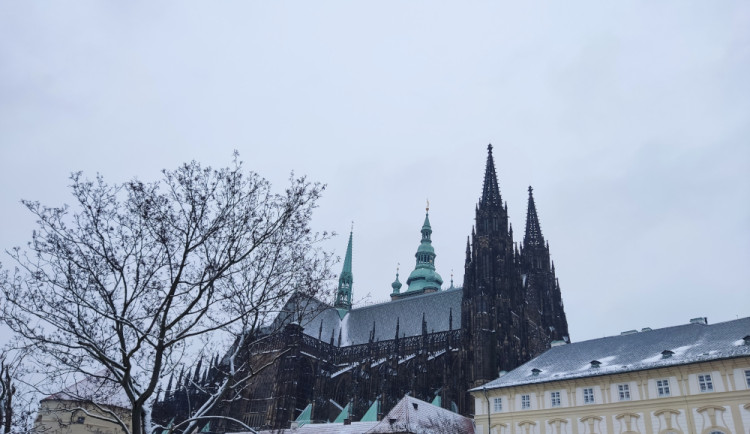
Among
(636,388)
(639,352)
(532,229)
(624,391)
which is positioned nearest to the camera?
(636,388)

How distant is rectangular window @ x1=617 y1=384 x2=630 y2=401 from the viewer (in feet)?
121

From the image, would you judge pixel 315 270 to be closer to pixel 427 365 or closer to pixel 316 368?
pixel 427 365

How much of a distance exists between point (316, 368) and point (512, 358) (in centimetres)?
2239

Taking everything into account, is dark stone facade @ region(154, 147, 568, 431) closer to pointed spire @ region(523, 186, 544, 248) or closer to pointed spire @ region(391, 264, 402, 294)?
pointed spire @ region(523, 186, 544, 248)

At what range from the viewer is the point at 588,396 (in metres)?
38.2

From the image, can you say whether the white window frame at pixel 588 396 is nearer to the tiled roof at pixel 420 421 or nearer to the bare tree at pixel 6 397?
the tiled roof at pixel 420 421

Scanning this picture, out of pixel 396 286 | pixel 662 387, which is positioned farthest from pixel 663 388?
pixel 396 286

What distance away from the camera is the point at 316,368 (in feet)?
214

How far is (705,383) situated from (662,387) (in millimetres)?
2370

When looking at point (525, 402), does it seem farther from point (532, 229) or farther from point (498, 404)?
point (532, 229)

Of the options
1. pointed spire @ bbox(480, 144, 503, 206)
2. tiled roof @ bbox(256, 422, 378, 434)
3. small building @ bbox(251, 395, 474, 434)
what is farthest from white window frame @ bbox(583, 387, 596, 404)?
pointed spire @ bbox(480, 144, 503, 206)

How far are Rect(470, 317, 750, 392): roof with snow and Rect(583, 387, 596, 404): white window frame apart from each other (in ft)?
3.04

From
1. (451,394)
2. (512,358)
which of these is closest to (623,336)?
(512,358)

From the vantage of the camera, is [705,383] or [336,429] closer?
[705,383]
